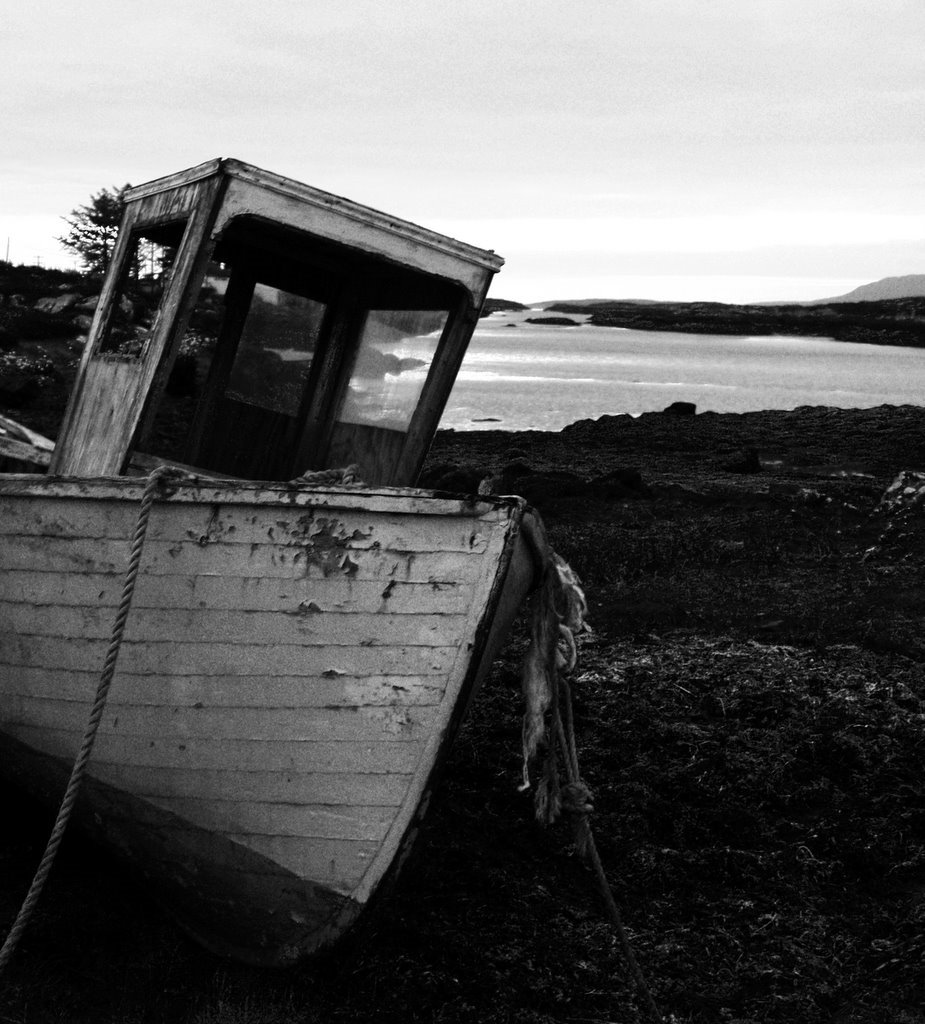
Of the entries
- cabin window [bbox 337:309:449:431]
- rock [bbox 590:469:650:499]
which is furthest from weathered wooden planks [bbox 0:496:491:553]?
rock [bbox 590:469:650:499]

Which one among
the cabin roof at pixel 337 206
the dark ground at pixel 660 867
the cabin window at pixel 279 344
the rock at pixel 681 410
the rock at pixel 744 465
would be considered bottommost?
the dark ground at pixel 660 867

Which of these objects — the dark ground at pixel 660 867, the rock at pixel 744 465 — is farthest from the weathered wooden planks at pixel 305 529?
the rock at pixel 744 465

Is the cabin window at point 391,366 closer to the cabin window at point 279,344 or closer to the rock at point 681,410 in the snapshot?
the cabin window at point 279,344

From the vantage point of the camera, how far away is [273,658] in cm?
362

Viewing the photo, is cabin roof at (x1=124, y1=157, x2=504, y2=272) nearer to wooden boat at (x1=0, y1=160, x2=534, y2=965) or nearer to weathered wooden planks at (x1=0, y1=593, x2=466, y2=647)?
wooden boat at (x1=0, y1=160, x2=534, y2=965)

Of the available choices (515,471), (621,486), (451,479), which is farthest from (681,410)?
(451,479)

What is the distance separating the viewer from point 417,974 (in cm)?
380

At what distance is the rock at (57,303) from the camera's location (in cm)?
2767

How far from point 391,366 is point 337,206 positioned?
1.07 m

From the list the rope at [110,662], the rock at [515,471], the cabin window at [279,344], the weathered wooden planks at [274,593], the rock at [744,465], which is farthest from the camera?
the rock at [744,465]

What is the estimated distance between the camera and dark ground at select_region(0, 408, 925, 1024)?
3.70 m

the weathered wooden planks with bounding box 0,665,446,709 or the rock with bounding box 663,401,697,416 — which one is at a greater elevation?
the rock with bounding box 663,401,697,416

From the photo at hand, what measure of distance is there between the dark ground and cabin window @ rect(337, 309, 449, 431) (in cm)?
175

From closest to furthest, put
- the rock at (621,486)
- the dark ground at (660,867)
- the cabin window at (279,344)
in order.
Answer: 1. the dark ground at (660,867)
2. the cabin window at (279,344)
3. the rock at (621,486)
